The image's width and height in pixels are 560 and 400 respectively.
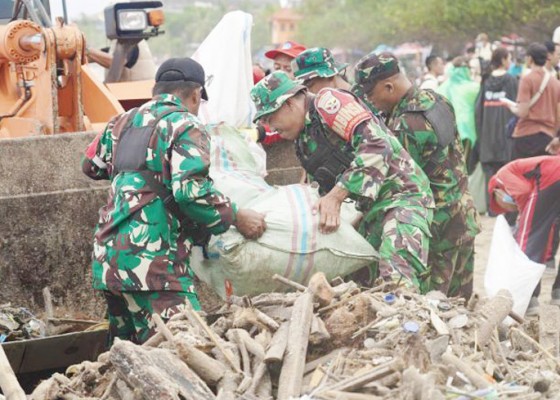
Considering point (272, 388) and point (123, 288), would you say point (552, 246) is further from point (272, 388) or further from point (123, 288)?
point (272, 388)

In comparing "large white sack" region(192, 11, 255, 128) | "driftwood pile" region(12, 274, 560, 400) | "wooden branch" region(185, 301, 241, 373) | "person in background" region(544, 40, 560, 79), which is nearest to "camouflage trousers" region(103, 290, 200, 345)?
"driftwood pile" region(12, 274, 560, 400)

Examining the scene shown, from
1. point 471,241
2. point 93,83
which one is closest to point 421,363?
point 471,241

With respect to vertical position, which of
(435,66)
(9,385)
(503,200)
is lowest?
(435,66)

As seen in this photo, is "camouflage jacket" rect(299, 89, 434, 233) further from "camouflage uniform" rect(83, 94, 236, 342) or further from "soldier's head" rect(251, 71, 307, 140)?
"camouflage uniform" rect(83, 94, 236, 342)

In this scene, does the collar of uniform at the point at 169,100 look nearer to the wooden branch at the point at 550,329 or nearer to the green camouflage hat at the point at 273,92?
the green camouflage hat at the point at 273,92

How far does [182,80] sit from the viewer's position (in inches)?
218

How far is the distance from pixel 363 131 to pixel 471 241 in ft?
4.36

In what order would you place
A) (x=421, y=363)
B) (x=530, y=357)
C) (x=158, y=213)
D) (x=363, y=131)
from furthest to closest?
(x=363, y=131) < (x=158, y=213) < (x=530, y=357) < (x=421, y=363)

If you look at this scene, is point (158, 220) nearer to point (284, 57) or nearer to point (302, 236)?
point (302, 236)

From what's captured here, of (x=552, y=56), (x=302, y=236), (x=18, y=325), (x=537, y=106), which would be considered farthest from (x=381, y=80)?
(x=552, y=56)

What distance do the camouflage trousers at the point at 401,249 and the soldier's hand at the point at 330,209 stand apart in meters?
0.26

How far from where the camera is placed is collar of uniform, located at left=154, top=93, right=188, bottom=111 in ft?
18.0

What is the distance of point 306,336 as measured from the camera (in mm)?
4371

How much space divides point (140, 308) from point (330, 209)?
3.23 ft
